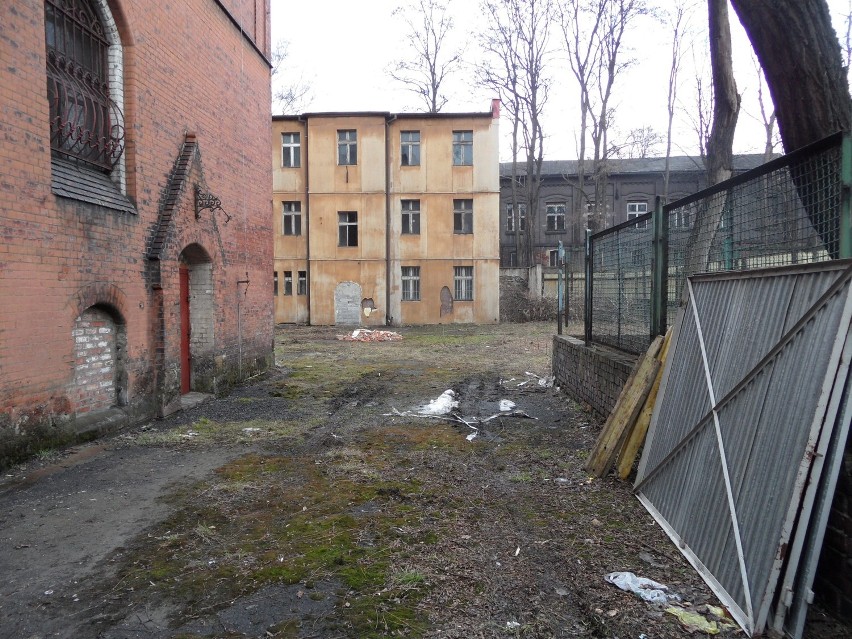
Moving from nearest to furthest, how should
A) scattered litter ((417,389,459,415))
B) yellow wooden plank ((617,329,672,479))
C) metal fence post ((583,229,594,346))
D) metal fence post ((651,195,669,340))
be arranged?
yellow wooden plank ((617,329,672,479)) < metal fence post ((651,195,669,340)) < scattered litter ((417,389,459,415)) < metal fence post ((583,229,594,346))

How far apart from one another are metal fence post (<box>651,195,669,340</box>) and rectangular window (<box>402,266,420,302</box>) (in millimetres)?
19387

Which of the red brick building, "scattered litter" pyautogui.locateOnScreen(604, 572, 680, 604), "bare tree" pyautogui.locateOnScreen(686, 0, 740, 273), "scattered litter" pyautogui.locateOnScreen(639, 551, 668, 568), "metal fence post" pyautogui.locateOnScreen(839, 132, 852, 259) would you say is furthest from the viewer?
"bare tree" pyautogui.locateOnScreen(686, 0, 740, 273)

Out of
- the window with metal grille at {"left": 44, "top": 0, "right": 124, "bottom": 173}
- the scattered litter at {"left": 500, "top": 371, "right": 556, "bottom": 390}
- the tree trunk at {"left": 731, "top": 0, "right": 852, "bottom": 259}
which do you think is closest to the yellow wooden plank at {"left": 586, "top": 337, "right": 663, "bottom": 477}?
the tree trunk at {"left": 731, "top": 0, "right": 852, "bottom": 259}

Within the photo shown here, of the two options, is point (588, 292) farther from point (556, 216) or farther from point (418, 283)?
point (556, 216)

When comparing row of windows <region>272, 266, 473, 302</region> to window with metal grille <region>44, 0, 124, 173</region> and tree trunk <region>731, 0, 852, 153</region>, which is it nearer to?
window with metal grille <region>44, 0, 124, 173</region>

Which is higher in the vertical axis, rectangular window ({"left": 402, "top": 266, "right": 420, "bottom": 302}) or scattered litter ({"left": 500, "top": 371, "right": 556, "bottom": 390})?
rectangular window ({"left": 402, "top": 266, "right": 420, "bottom": 302})

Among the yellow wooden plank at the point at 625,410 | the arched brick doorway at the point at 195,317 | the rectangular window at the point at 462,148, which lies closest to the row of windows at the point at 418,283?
the rectangular window at the point at 462,148

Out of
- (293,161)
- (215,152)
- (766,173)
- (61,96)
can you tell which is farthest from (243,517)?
(293,161)

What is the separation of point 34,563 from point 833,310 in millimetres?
4543

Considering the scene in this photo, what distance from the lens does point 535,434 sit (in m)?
6.74

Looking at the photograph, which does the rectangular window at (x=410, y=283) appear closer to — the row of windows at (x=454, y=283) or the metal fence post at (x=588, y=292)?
the row of windows at (x=454, y=283)

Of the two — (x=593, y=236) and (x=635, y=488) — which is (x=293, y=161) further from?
(x=635, y=488)

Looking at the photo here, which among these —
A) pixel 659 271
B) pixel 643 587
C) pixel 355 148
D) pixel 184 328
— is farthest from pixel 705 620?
pixel 355 148

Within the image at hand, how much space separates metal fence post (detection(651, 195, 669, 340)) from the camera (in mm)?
5609
